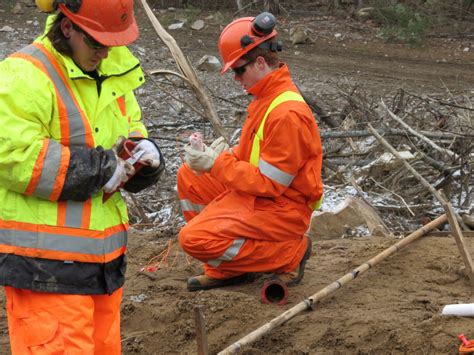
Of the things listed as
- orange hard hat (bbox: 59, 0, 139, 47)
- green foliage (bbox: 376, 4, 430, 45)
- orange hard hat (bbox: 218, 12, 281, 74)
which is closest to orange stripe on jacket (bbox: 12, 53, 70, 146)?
orange hard hat (bbox: 59, 0, 139, 47)

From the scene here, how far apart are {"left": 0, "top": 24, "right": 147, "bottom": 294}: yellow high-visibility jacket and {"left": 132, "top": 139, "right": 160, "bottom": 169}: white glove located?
0.42 ft

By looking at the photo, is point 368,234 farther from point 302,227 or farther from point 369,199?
point 302,227

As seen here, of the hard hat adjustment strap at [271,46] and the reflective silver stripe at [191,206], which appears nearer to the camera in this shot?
the hard hat adjustment strap at [271,46]

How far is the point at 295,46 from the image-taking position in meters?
15.0

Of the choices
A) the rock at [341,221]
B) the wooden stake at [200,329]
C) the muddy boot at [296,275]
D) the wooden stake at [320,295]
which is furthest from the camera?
the rock at [341,221]

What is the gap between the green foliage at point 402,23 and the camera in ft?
47.9

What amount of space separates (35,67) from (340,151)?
5.05m

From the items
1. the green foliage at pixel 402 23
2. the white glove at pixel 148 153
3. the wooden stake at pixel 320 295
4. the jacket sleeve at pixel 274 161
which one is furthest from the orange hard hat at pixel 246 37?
the green foliage at pixel 402 23

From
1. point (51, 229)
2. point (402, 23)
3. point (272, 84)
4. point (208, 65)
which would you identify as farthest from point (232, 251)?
point (402, 23)

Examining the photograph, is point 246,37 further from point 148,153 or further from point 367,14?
point 367,14

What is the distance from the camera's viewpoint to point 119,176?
319 cm

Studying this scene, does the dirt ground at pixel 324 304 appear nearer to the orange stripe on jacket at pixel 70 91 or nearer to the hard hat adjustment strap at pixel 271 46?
the hard hat adjustment strap at pixel 271 46

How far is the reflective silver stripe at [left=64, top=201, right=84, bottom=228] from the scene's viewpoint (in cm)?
316

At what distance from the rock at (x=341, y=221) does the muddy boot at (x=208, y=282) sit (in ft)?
4.05
